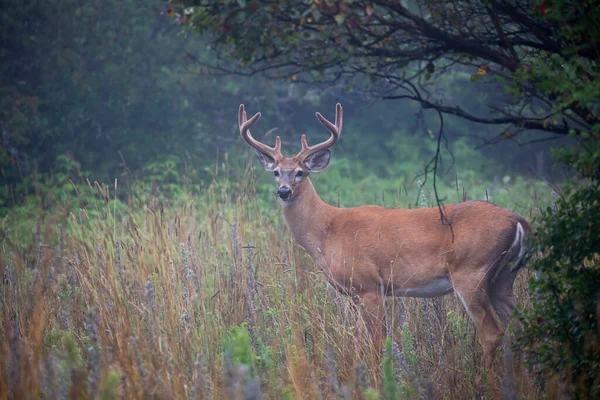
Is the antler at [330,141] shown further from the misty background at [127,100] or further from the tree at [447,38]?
the misty background at [127,100]

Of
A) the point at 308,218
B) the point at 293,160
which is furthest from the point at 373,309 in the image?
the point at 293,160

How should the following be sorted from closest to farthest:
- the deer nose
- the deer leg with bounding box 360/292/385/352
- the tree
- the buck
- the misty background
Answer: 1. the tree
2. the buck
3. the deer leg with bounding box 360/292/385/352
4. the deer nose
5. the misty background

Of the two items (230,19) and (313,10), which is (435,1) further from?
(230,19)

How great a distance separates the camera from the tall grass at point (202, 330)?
11.0ft

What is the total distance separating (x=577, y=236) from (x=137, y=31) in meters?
12.4

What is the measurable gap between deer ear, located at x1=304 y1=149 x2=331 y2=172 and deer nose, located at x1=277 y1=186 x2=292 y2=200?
0.43 metres

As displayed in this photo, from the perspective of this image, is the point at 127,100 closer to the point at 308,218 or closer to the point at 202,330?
the point at 308,218

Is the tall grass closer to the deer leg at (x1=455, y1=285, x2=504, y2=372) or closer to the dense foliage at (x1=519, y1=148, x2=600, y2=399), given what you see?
the deer leg at (x1=455, y1=285, x2=504, y2=372)

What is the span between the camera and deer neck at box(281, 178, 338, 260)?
6.45 metres

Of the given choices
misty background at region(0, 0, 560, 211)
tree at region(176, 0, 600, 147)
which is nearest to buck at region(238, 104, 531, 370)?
tree at region(176, 0, 600, 147)

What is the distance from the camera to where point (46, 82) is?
1406 cm

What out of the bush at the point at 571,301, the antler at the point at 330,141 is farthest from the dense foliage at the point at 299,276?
the antler at the point at 330,141

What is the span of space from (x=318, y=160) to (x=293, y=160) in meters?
0.28

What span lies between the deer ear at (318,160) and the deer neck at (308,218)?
184mm
